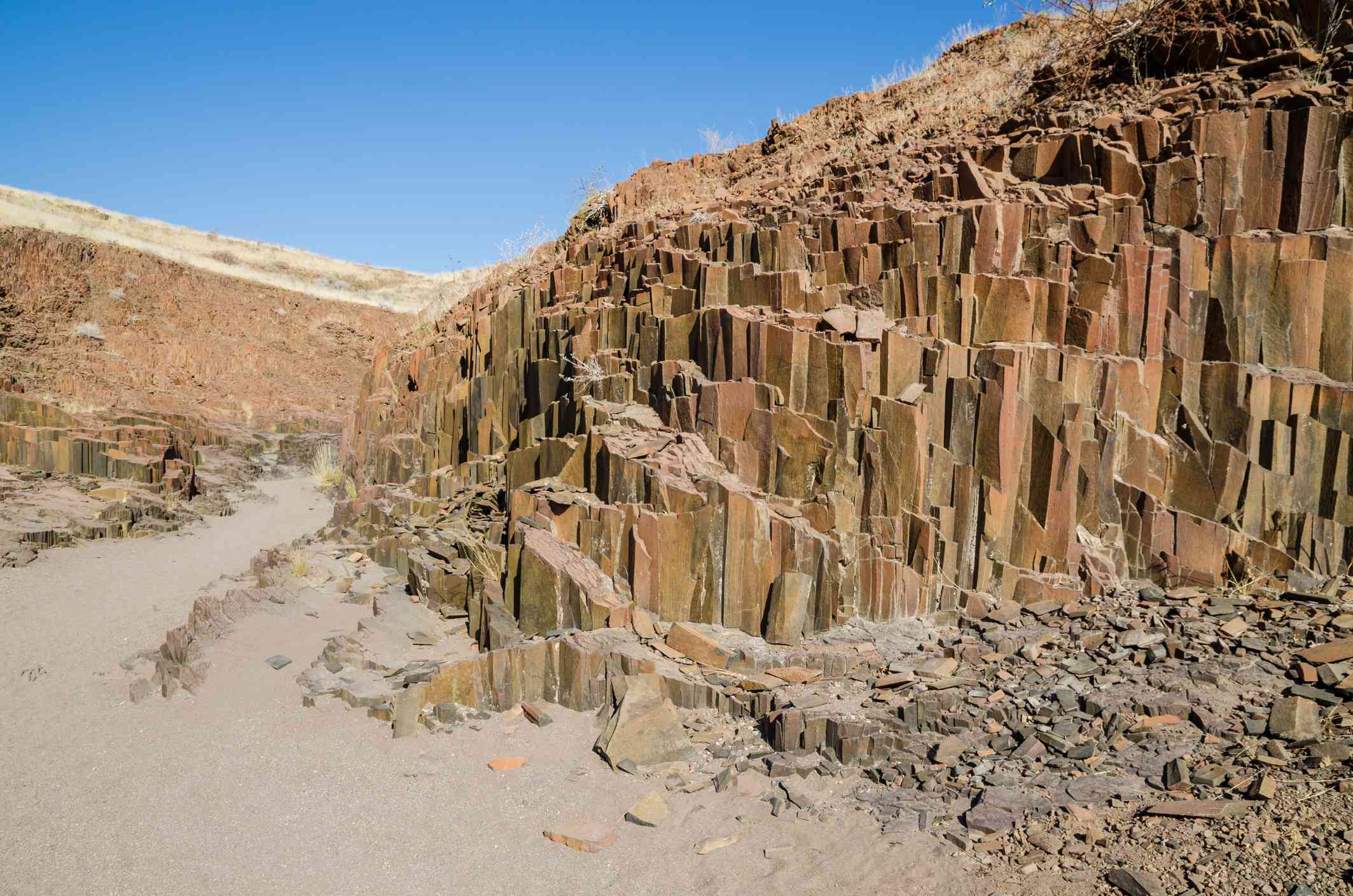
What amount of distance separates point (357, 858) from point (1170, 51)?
1314cm

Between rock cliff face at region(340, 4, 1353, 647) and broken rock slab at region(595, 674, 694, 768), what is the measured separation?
1.27 meters

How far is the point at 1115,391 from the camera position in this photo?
8117 millimetres

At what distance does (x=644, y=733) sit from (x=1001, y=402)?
183 inches

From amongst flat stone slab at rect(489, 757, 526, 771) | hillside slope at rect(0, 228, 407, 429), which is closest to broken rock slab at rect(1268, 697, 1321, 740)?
flat stone slab at rect(489, 757, 526, 771)

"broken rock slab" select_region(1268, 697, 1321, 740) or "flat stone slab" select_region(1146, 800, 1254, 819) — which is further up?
"broken rock slab" select_region(1268, 697, 1321, 740)

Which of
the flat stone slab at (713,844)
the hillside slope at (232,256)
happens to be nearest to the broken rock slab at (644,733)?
the flat stone slab at (713,844)

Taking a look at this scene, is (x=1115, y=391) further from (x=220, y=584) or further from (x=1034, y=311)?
(x=220, y=584)

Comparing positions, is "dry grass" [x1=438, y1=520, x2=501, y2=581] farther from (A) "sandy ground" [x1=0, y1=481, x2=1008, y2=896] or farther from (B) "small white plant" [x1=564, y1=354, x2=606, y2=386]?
(B) "small white plant" [x1=564, y1=354, x2=606, y2=386]

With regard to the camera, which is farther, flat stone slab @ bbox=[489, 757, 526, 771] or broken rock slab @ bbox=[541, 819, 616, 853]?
flat stone slab @ bbox=[489, 757, 526, 771]

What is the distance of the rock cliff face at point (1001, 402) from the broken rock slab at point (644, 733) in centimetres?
127

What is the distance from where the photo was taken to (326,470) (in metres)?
23.5

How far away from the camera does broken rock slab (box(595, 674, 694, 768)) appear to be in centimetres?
677

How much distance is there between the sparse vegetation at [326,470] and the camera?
22.7 meters

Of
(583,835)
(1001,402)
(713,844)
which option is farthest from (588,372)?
(713,844)
